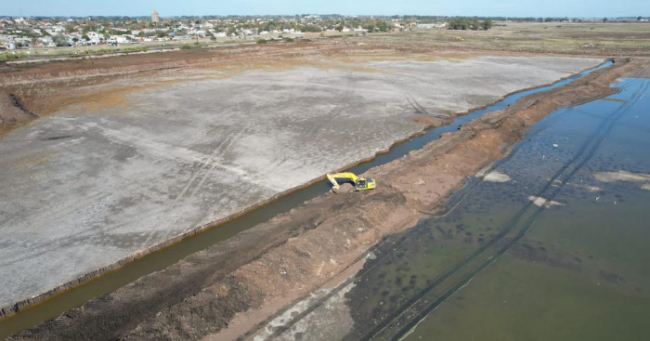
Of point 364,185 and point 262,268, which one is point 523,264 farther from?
point 262,268

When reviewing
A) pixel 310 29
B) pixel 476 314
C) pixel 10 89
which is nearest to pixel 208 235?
pixel 476 314

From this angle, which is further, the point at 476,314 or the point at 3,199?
the point at 3,199

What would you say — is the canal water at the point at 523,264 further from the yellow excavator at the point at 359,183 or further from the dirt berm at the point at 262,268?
the yellow excavator at the point at 359,183

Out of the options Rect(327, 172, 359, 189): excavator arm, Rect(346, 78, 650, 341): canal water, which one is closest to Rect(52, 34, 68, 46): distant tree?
Rect(327, 172, 359, 189): excavator arm

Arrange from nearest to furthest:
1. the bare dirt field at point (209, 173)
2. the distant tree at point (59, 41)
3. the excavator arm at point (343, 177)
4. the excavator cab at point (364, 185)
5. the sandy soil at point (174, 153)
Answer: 1. the bare dirt field at point (209, 173)
2. the sandy soil at point (174, 153)
3. the excavator cab at point (364, 185)
4. the excavator arm at point (343, 177)
5. the distant tree at point (59, 41)

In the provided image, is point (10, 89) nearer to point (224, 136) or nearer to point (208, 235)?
point (224, 136)

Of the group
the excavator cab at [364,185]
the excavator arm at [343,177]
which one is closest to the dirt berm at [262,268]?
the excavator cab at [364,185]

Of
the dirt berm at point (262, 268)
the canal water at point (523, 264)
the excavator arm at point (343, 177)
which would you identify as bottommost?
the canal water at point (523, 264)
